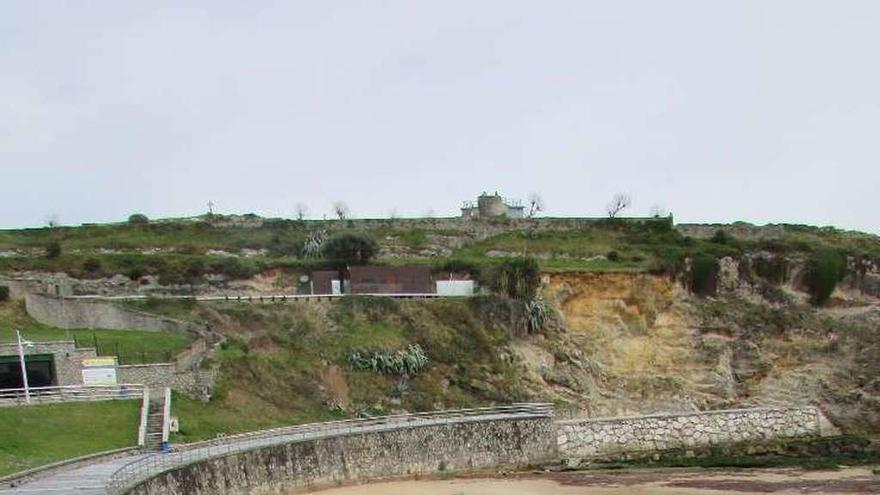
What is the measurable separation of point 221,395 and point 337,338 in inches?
383

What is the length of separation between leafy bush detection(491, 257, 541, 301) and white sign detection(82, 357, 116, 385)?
79.6 ft

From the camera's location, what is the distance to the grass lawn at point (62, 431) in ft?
109

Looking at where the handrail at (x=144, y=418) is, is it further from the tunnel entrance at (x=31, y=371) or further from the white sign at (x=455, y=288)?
the white sign at (x=455, y=288)

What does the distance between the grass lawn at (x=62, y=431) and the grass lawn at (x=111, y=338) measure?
5.57 m

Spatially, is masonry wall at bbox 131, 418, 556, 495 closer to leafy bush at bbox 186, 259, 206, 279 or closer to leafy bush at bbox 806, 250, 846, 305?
leafy bush at bbox 186, 259, 206, 279

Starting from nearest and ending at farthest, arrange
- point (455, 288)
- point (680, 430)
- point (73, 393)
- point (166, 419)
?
point (166, 419) < point (73, 393) < point (680, 430) < point (455, 288)

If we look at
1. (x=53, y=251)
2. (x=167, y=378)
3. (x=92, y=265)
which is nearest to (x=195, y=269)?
(x=92, y=265)

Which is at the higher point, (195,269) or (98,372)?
(195,269)

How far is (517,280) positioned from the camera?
6056 centimetres

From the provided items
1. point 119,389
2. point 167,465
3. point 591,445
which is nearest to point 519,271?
point 591,445

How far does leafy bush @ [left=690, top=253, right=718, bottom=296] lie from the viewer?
209ft

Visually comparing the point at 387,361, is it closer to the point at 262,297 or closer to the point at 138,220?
the point at 262,297

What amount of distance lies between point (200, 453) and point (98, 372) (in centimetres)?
900

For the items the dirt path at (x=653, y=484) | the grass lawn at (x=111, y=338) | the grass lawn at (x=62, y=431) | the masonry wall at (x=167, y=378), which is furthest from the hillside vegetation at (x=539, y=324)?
the dirt path at (x=653, y=484)
